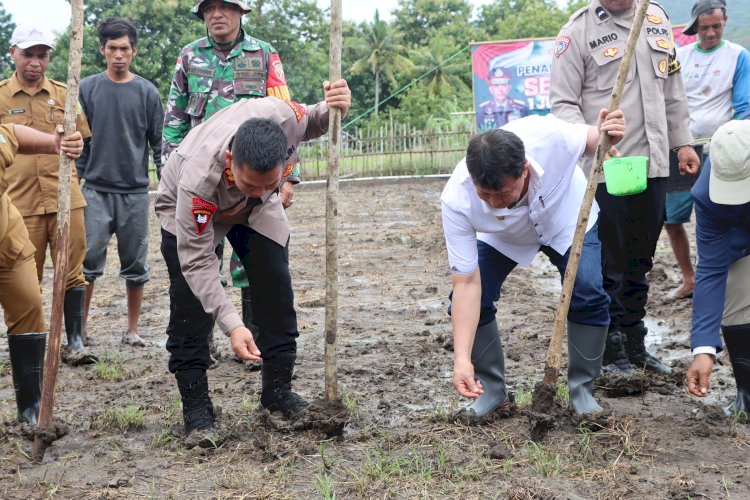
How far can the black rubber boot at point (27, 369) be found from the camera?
14.2ft

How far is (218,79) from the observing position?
5258 millimetres

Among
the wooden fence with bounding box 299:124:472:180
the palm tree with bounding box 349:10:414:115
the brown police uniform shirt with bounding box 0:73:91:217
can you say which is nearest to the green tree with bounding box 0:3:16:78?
the palm tree with bounding box 349:10:414:115

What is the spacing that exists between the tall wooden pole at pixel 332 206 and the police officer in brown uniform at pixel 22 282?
3.71 feet

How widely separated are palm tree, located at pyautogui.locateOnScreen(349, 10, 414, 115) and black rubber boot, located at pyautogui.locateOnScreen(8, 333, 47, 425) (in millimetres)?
49327

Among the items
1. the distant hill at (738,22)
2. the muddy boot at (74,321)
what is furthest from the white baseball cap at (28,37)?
the distant hill at (738,22)

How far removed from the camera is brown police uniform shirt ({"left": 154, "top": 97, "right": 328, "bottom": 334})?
3742 mm

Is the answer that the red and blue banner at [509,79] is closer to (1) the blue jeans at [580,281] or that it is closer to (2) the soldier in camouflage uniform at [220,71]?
(2) the soldier in camouflage uniform at [220,71]

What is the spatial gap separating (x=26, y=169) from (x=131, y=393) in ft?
5.23

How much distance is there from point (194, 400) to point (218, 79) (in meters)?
1.94

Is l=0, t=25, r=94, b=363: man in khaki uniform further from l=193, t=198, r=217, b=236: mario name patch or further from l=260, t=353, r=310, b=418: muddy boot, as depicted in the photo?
l=193, t=198, r=217, b=236: mario name patch

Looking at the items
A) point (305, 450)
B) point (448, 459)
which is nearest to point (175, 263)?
point (305, 450)

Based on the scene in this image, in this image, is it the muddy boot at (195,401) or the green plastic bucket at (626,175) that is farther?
the green plastic bucket at (626,175)

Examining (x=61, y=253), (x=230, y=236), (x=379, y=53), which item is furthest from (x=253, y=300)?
(x=379, y=53)

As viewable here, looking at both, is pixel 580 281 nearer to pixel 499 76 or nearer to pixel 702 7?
pixel 702 7
